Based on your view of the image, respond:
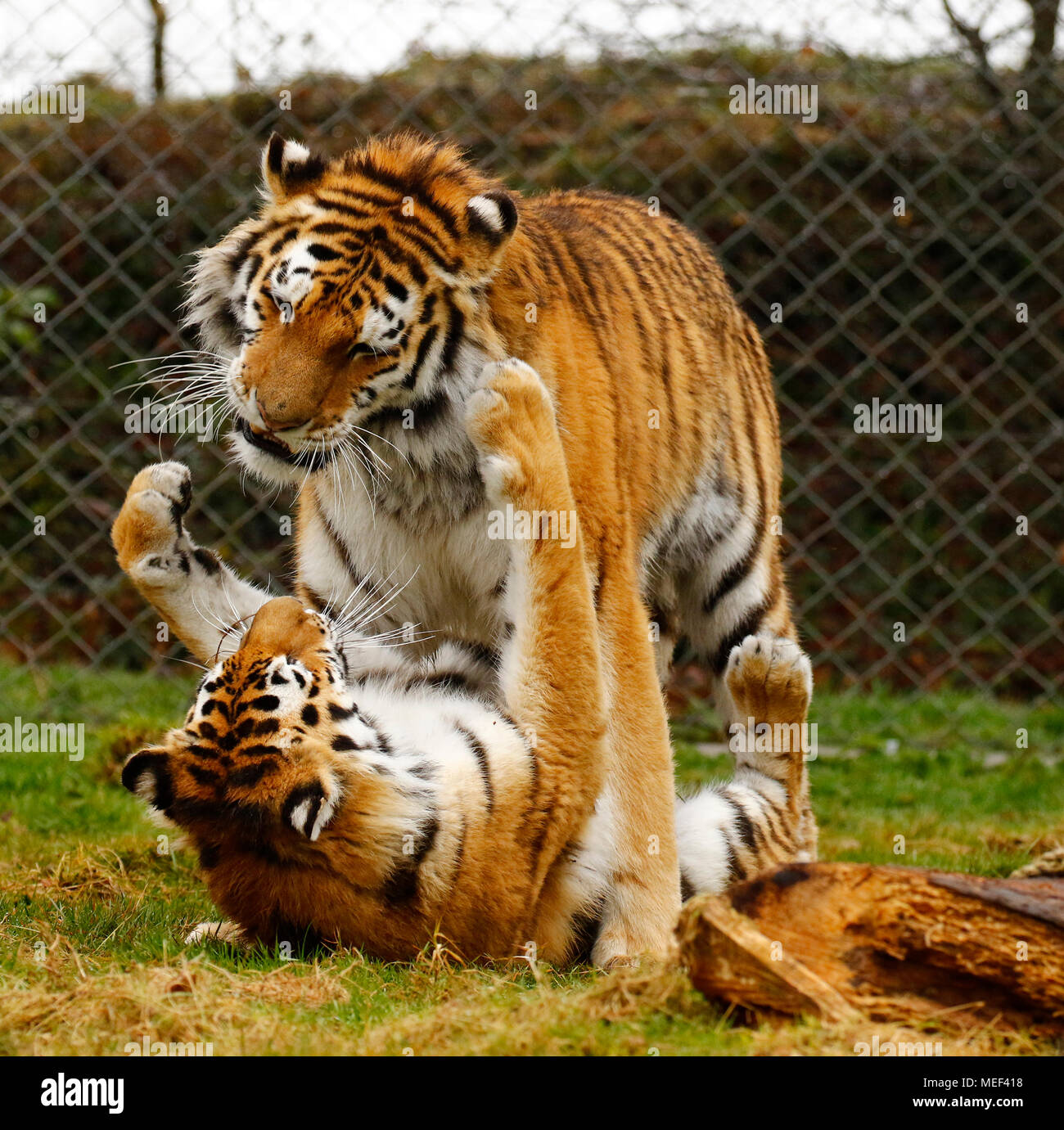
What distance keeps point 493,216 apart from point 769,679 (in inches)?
53.3

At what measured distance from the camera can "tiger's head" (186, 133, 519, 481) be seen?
9.15 ft

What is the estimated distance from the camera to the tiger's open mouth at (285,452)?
2832mm

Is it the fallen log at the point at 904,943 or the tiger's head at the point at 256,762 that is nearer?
the fallen log at the point at 904,943

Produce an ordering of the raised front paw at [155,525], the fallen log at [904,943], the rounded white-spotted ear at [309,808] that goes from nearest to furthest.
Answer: the fallen log at [904,943]
the rounded white-spotted ear at [309,808]
the raised front paw at [155,525]

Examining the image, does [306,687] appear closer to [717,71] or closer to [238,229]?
[238,229]

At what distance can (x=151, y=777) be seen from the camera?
2.51m

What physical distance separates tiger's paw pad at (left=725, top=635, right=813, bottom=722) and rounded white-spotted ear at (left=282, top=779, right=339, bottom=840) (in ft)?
4.61

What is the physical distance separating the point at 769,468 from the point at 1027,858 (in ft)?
4.22

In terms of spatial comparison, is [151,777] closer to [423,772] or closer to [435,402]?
[423,772]

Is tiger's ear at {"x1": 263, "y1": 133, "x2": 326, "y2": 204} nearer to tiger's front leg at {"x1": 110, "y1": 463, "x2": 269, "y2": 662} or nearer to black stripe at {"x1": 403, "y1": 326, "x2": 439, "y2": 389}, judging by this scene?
black stripe at {"x1": 403, "y1": 326, "x2": 439, "y2": 389}

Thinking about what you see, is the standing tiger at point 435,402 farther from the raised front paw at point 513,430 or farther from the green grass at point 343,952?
the green grass at point 343,952

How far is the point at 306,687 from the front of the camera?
263 cm

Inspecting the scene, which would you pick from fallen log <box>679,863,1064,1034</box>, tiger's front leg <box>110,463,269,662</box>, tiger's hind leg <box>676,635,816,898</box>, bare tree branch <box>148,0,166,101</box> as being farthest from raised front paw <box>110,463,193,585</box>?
bare tree branch <box>148,0,166,101</box>

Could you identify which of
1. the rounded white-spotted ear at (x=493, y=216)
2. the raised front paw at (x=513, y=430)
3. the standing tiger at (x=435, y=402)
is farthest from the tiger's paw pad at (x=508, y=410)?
the rounded white-spotted ear at (x=493, y=216)
